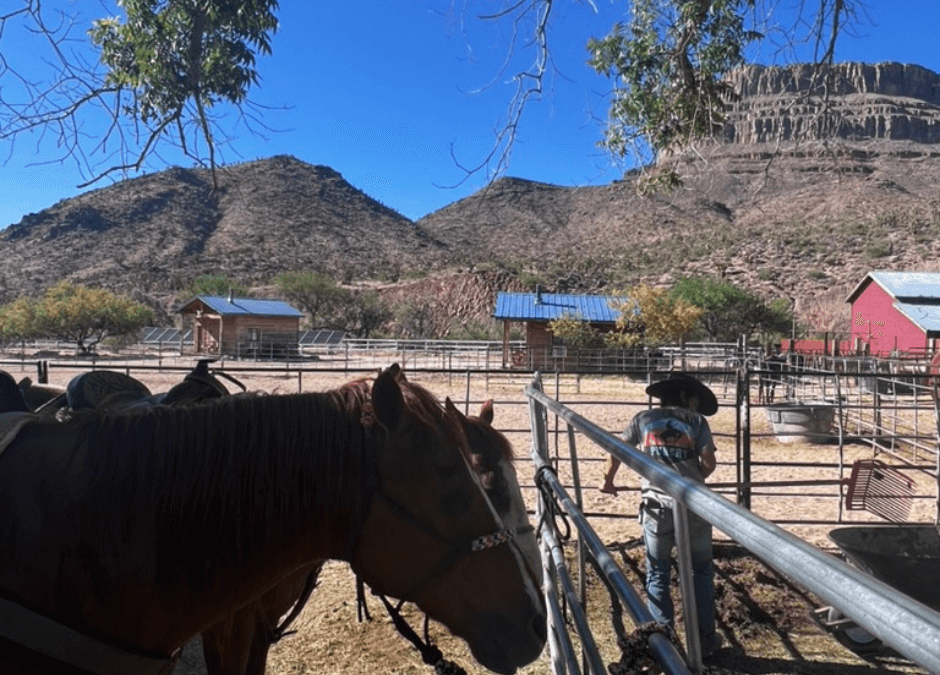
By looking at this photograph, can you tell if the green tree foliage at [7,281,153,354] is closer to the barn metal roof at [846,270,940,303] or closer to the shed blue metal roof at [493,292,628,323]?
the shed blue metal roof at [493,292,628,323]

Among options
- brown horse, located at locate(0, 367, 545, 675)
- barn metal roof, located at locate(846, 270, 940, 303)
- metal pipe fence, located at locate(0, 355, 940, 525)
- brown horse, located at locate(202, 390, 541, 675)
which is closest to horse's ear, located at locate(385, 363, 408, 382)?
brown horse, located at locate(0, 367, 545, 675)

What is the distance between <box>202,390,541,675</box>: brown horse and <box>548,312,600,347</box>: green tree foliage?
25.2 meters

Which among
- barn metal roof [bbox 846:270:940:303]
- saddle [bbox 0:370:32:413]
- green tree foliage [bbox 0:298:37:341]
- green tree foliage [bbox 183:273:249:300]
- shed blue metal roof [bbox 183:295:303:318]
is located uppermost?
green tree foliage [bbox 183:273:249:300]

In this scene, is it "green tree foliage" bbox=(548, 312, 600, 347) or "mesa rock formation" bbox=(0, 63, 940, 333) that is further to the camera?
"mesa rock formation" bbox=(0, 63, 940, 333)

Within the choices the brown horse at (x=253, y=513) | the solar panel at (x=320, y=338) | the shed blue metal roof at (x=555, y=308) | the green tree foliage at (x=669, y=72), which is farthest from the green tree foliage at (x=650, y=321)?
the brown horse at (x=253, y=513)

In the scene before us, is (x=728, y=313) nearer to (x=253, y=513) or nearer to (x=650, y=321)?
(x=650, y=321)

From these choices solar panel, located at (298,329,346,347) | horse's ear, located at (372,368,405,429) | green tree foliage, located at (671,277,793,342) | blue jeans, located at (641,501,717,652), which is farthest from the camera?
green tree foliage, located at (671,277,793,342)

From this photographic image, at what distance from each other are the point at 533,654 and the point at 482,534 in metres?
0.34

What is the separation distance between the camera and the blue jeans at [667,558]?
3537 millimetres

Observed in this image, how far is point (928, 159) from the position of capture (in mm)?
79000

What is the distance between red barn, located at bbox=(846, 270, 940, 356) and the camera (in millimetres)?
26125

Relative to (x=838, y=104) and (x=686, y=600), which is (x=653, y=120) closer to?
(x=838, y=104)

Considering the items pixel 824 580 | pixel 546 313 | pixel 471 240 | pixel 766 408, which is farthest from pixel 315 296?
pixel 824 580

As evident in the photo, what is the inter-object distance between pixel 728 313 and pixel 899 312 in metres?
11.8
